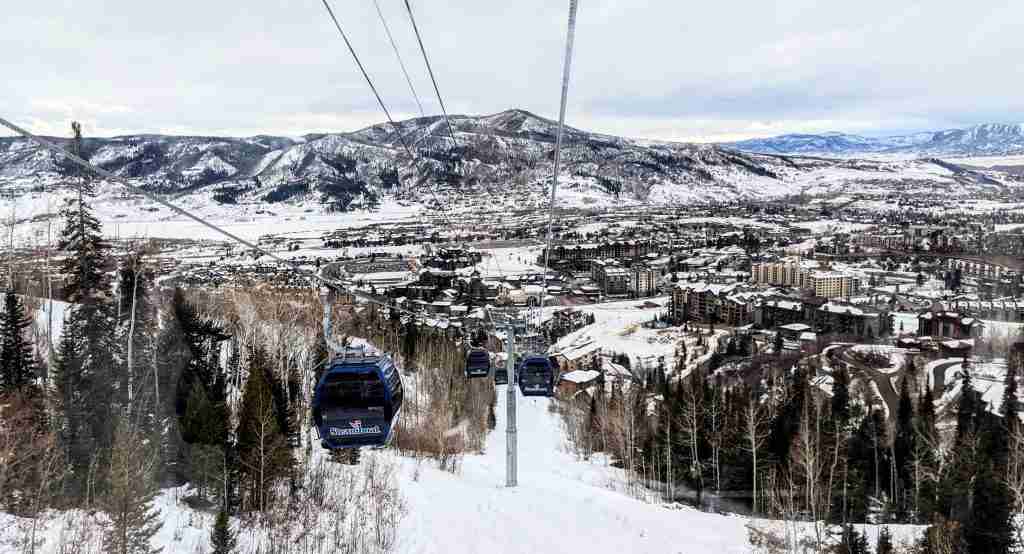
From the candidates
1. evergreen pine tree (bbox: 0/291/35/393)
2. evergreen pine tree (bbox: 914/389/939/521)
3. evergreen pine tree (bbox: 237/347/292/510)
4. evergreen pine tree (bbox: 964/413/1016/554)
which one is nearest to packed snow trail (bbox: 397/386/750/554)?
evergreen pine tree (bbox: 237/347/292/510)

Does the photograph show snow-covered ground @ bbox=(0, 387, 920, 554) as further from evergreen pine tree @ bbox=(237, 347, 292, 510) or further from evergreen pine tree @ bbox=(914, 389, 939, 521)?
evergreen pine tree @ bbox=(914, 389, 939, 521)

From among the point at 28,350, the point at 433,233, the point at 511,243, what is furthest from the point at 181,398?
the point at 433,233

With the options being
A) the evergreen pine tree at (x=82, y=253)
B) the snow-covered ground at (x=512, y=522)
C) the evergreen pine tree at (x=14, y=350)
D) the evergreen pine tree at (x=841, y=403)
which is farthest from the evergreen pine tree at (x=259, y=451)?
the evergreen pine tree at (x=841, y=403)

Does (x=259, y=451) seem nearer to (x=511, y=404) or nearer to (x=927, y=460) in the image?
(x=511, y=404)

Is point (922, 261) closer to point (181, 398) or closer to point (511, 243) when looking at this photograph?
point (511, 243)

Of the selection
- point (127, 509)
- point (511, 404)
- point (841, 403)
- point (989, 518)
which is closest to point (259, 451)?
point (127, 509)

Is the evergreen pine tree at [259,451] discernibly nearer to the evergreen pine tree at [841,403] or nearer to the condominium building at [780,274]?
the evergreen pine tree at [841,403]
